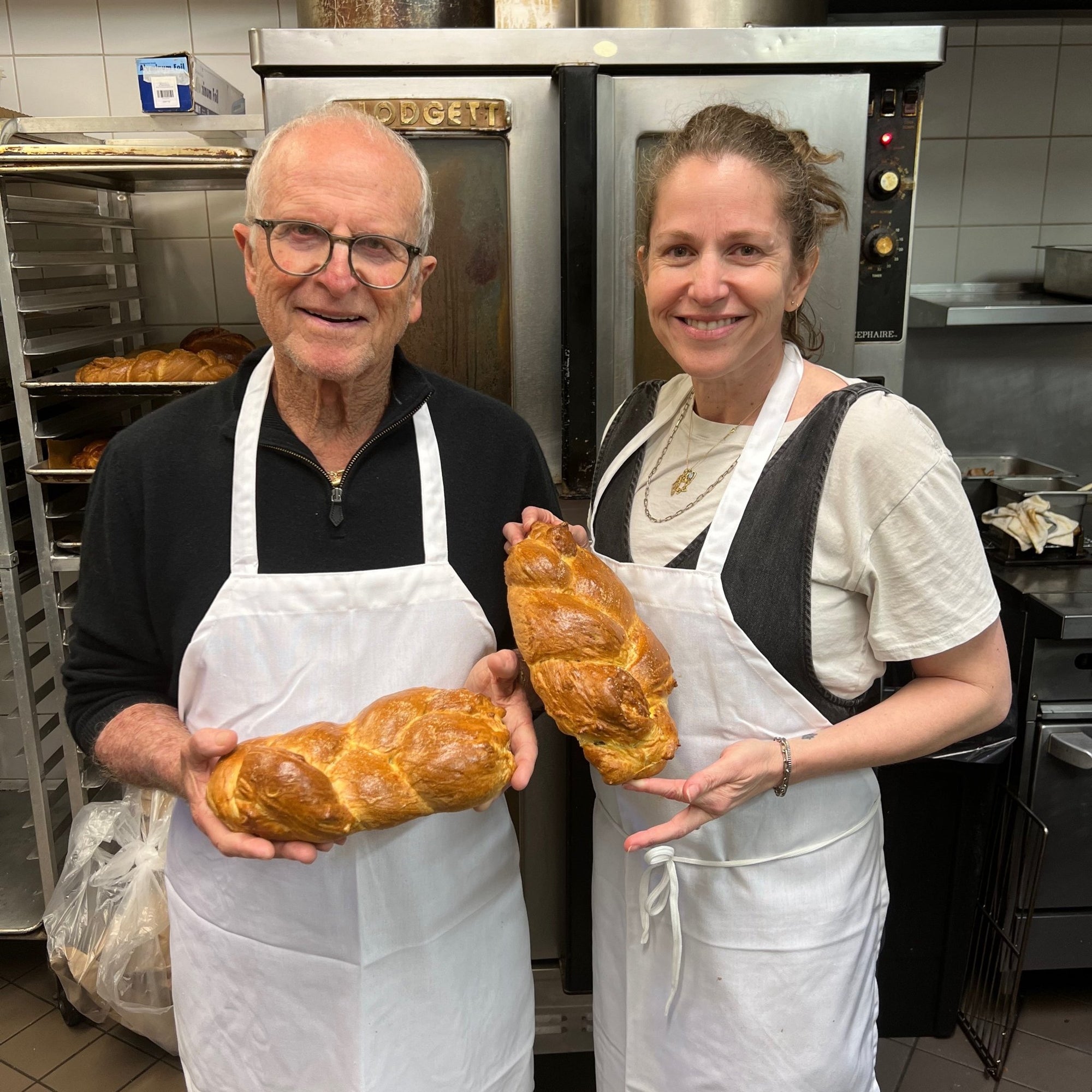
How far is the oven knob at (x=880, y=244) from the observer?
73.2 inches

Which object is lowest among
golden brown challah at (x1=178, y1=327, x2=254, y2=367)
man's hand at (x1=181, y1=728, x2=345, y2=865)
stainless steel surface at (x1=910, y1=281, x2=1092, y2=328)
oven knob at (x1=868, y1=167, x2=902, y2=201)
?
man's hand at (x1=181, y1=728, x2=345, y2=865)

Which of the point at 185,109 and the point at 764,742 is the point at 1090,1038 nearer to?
the point at 764,742

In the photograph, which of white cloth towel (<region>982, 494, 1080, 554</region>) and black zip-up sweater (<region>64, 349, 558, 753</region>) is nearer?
black zip-up sweater (<region>64, 349, 558, 753</region>)

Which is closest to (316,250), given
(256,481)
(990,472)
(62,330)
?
(256,481)

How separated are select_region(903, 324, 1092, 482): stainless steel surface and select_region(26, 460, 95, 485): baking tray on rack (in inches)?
85.7

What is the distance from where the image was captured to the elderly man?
1195 mm

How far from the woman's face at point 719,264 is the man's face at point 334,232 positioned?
0.34 metres

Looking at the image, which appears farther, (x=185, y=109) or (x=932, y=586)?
(x=185, y=109)

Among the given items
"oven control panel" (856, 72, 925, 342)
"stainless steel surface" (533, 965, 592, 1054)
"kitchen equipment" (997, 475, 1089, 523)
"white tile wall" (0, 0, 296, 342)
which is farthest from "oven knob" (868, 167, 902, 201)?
"stainless steel surface" (533, 965, 592, 1054)

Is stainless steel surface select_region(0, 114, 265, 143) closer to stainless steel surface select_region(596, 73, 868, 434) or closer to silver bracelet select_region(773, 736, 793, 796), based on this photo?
stainless steel surface select_region(596, 73, 868, 434)

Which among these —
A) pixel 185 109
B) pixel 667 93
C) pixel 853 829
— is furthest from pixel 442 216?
pixel 853 829

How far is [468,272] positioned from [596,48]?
0.47m

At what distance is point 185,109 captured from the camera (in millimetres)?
1921

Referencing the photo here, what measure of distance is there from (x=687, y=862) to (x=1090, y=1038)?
1646mm
